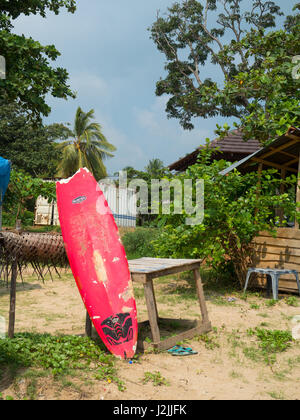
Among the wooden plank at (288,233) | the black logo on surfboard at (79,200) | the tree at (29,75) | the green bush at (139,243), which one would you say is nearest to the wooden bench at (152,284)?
the black logo on surfboard at (79,200)

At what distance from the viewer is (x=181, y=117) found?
73.6 ft

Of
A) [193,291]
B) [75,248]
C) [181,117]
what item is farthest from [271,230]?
[181,117]

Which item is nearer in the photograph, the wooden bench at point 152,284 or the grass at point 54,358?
the grass at point 54,358

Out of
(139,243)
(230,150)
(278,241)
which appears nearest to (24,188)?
(139,243)

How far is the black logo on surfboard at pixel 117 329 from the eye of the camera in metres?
3.86

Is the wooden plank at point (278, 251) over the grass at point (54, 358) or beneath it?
over

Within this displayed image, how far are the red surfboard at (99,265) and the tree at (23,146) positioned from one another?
2173 centimetres

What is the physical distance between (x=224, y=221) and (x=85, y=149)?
26.6 m

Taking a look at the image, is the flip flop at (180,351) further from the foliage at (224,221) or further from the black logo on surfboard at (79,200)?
the foliage at (224,221)

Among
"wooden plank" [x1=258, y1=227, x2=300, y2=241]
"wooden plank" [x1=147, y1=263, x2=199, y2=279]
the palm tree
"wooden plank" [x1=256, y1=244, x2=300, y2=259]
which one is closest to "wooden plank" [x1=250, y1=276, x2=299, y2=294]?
"wooden plank" [x1=256, y1=244, x2=300, y2=259]

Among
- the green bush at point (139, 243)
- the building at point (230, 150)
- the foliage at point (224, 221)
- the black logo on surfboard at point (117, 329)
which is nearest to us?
the black logo on surfboard at point (117, 329)

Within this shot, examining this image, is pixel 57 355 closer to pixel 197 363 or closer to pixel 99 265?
pixel 99 265

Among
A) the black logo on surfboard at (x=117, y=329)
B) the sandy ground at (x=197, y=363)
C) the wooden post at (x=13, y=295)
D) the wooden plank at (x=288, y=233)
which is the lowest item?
the sandy ground at (x=197, y=363)
